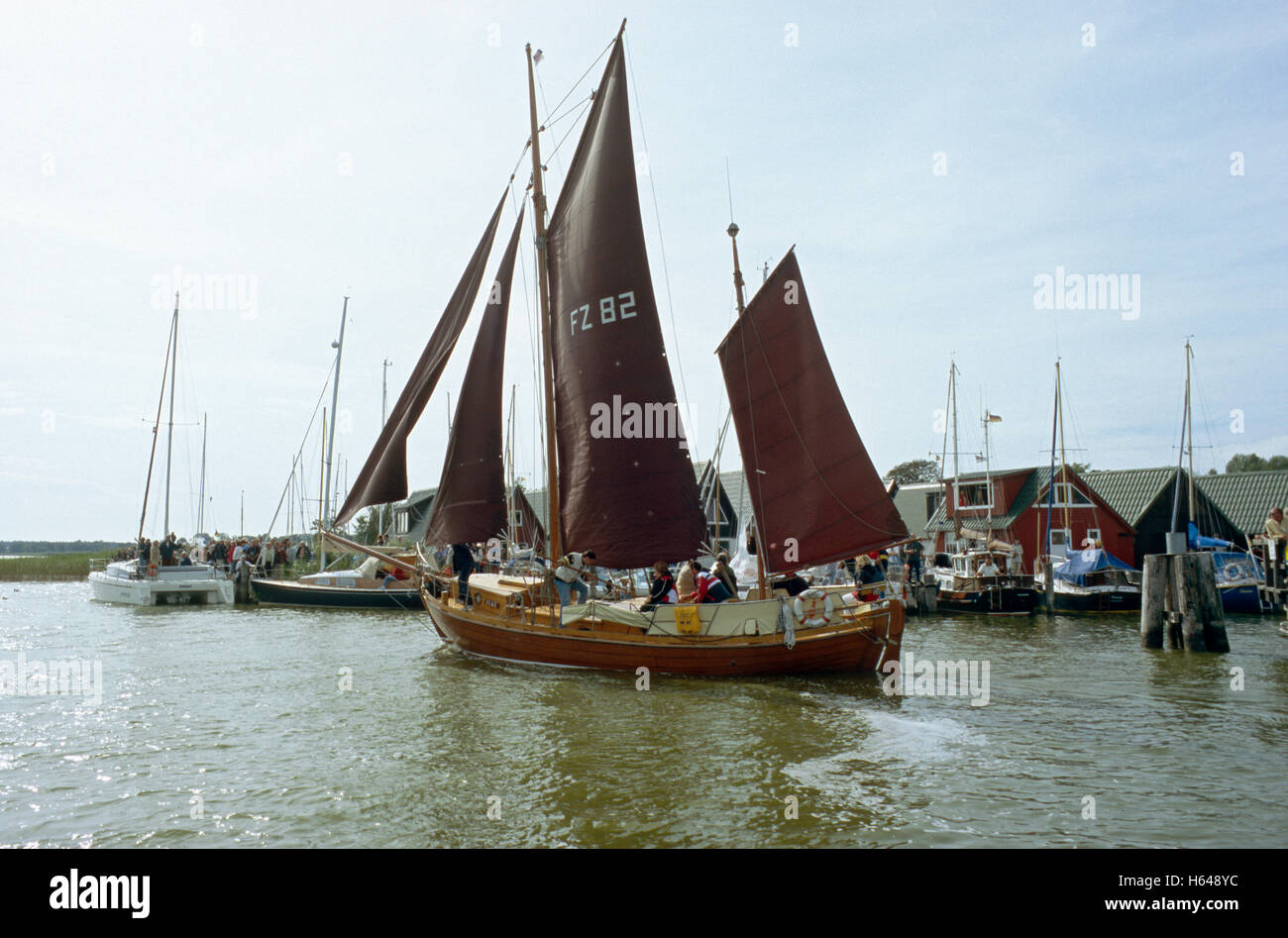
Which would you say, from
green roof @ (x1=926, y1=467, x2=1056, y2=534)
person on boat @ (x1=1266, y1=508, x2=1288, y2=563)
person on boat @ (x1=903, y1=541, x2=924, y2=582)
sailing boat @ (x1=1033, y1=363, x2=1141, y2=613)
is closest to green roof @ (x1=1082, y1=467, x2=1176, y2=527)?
green roof @ (x1=926, y1=467, x2=1056, y2=534)

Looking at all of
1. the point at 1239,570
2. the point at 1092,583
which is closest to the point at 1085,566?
the point at 1092,583

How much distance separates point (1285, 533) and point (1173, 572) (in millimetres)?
3103

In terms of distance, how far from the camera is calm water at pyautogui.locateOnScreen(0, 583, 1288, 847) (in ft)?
26.6

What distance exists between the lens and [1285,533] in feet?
69.9

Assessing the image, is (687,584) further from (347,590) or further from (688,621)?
(347,590)

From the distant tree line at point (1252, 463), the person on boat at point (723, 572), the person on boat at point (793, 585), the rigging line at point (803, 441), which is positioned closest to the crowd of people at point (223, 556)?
the person on boat at point (723, 572)

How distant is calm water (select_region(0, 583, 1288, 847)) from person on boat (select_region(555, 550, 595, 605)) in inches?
67.9

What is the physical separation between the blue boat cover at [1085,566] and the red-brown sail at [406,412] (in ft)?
87.7

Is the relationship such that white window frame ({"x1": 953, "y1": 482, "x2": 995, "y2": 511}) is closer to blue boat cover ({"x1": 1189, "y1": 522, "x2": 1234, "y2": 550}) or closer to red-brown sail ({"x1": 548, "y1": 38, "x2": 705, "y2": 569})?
blue boat cover ({"x1": 1189, "y1": 522, "x2": 1234, "y2": 550})

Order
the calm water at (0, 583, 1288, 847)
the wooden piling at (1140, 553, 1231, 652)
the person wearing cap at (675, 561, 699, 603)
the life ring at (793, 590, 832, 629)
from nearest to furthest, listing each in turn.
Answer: the calm water at (0, 583, 1288, 847) → the life ring at (793, 590, 832, 629) → the person wearing cap at (675, 561, 699, 603) → the wooden piling at (1140, 553, 1231, 652)

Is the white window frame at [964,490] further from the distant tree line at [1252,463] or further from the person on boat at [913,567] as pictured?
the distant tree line at [1252,463]

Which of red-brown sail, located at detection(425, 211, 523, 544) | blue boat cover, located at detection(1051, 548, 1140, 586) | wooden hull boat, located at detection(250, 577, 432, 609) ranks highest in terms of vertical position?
red-brown sail, located at detection(425, 211, 523, 544)

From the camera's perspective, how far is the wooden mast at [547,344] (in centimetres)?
1861
